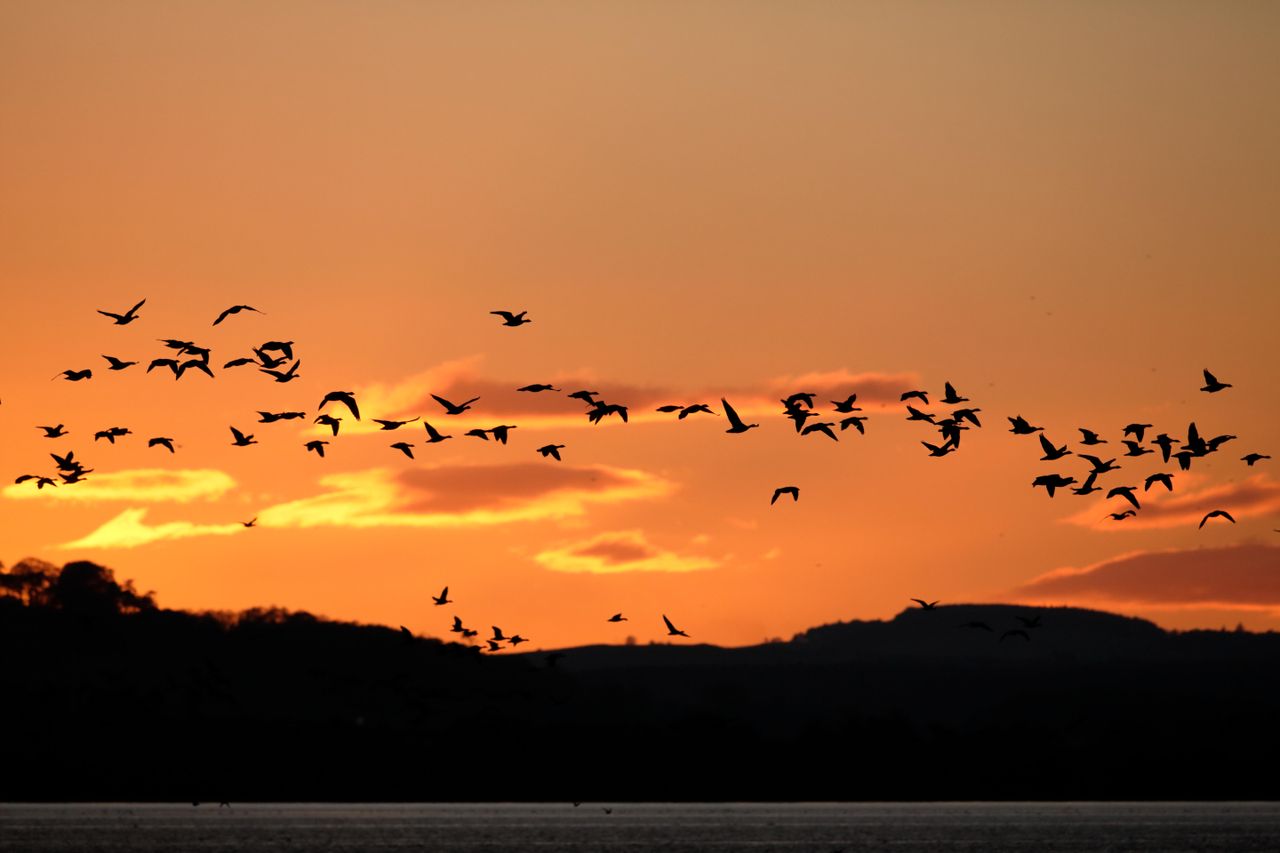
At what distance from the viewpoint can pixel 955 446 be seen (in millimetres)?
57656

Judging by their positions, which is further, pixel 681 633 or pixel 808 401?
pixel 681 633

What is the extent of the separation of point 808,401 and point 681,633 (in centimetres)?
1175

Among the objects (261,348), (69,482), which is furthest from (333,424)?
(69,482)

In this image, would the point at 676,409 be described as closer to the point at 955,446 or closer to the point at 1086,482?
the point at 955,446

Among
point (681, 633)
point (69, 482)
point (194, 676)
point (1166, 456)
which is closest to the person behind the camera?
point (1166, 456)

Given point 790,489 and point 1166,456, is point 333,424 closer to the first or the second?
point 790,489

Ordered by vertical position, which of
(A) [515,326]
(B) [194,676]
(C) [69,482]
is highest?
(A) [515,326]

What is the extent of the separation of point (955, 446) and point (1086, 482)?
434 centimetres

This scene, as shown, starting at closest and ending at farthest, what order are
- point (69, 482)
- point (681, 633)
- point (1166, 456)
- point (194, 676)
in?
point (1166, 456), point (69, 482), point (681, 633), point (194, 676)

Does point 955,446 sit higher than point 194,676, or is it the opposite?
point 955,446

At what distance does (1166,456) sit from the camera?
55.5m

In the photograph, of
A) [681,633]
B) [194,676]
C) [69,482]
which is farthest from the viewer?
[194,676]

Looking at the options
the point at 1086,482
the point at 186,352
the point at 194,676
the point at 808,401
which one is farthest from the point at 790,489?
the point at 194,676

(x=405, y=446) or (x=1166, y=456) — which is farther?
(x=405, y=446)
